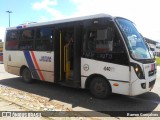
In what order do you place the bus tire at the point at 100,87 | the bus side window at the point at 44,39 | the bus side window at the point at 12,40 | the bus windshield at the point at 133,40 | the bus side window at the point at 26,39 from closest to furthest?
the bus windshield at the point at 133,40 → the bus tire at the point at 100,87 → the bus side window at the point at 44,39 → the bus side window at the point at 26,39 → the bus side window at the point at 12,40

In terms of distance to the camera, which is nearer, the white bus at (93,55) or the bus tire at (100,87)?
the white bus at (93,55)

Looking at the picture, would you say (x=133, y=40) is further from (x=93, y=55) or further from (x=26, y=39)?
(x=26, y=39)

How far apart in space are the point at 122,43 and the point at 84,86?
7.22 ft

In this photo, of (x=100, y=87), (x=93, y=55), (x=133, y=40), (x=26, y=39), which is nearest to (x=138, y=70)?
(x=133, y=40)

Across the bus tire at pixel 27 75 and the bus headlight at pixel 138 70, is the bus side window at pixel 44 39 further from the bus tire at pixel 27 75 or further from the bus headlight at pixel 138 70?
the bus headlight at pixel 138 70

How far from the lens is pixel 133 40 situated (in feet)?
24.9

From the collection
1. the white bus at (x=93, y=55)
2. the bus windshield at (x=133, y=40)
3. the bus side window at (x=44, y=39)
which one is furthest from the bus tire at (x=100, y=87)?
the bus side window at (x=44, y=39)

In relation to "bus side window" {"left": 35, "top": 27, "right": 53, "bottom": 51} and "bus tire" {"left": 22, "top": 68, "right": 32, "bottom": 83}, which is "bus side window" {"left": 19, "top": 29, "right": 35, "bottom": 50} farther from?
"bus tire" {"left": 22, "top": 68, "right": 32, "bottom": 83}

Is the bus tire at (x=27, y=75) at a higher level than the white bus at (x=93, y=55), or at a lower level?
lower

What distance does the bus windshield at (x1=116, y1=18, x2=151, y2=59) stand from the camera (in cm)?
728

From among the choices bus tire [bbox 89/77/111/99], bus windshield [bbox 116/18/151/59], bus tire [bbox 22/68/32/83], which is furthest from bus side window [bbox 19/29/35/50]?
bus windshield [bbox 116/18/151/59]

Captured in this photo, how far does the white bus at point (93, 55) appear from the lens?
284 inches

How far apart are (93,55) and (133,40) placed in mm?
1403

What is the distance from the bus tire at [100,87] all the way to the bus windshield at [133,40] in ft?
4.51
